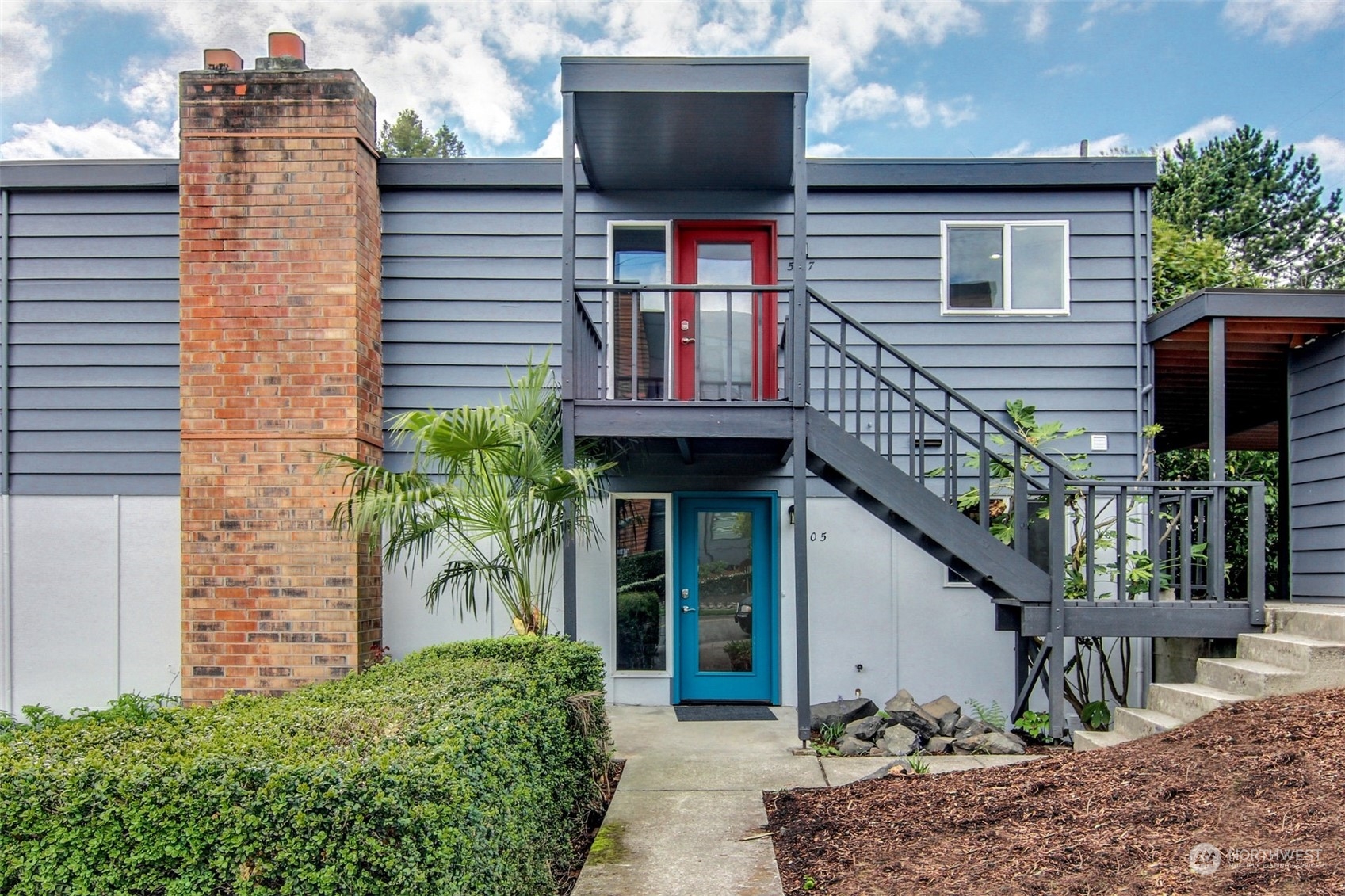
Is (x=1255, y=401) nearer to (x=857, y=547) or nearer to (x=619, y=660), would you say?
(x=857, y=547)

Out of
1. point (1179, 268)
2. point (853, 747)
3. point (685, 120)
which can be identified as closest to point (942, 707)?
point (853, 747)

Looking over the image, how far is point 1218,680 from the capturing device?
210 inches

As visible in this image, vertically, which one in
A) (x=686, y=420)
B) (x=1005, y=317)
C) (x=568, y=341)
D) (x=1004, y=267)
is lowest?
(x=686, y=420)

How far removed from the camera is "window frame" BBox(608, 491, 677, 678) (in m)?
7.59

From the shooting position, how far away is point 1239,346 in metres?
7.16

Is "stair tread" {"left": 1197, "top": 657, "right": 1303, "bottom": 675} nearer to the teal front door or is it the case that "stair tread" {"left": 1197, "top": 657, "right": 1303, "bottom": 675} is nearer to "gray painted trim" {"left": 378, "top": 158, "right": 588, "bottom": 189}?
the teal front door

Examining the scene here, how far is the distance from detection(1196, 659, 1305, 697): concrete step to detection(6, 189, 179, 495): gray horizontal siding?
7.83 meters

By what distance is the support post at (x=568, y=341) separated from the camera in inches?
232

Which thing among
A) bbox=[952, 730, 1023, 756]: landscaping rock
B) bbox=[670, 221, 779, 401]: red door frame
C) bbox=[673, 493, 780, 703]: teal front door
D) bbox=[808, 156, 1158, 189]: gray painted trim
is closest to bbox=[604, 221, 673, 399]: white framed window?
bbox=[670, 221, 779, 401]: red door frame

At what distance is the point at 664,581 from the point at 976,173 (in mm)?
4318

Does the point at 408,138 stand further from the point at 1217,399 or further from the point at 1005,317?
the point at 1217,399

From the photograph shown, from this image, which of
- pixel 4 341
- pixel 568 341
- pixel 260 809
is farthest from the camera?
pixel 4 341

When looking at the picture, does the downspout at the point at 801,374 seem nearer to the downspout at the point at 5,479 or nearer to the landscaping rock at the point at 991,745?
the landscaping rock at the point at 991,745

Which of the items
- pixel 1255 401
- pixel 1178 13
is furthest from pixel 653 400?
pixel 1178 13
